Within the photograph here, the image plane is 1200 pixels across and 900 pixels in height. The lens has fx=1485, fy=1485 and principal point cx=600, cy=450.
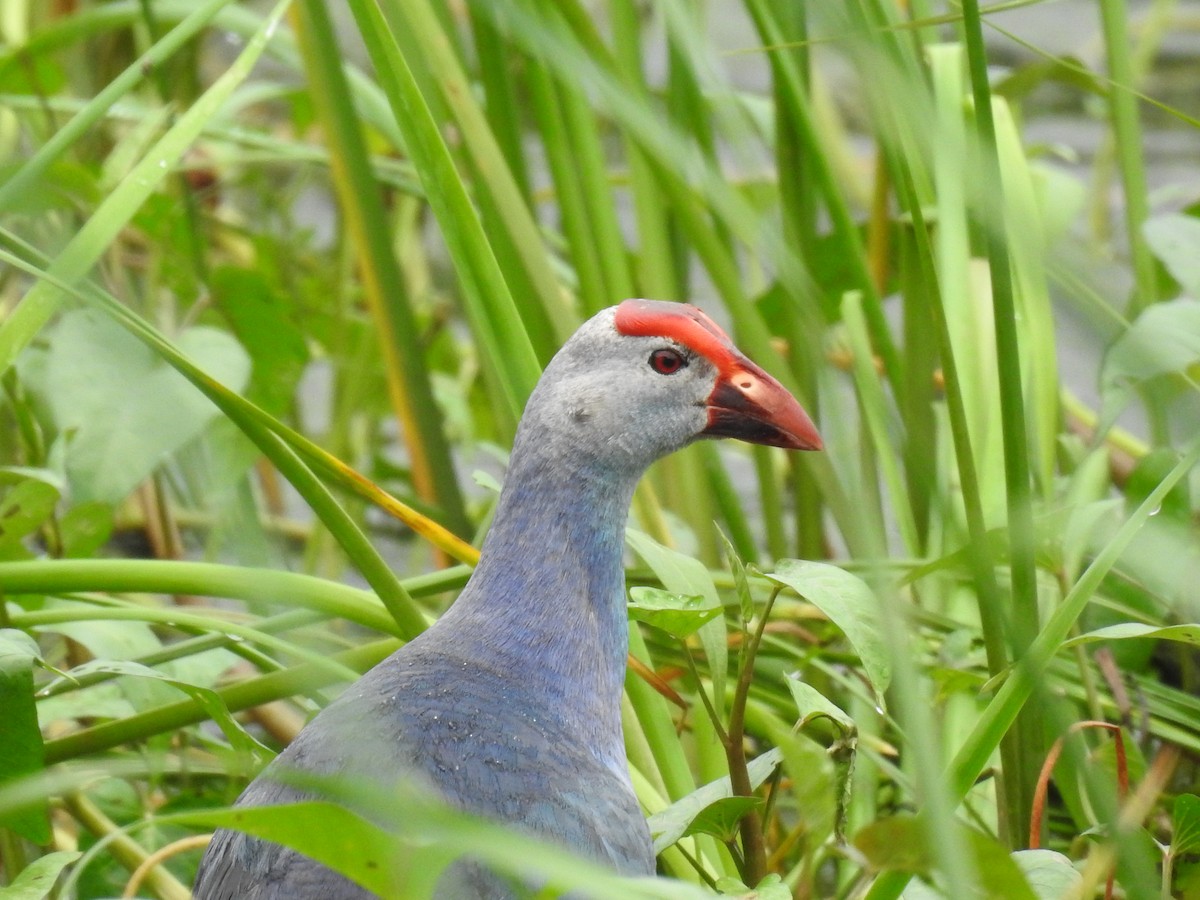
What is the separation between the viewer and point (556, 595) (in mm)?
1205

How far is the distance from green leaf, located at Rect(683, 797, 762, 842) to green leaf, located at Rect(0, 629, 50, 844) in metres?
0.45

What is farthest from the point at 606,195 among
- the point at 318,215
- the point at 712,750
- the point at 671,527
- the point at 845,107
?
the point at 845,107

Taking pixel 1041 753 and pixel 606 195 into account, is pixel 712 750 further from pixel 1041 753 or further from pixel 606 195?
pixel 606 195

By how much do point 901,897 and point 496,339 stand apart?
0.55m

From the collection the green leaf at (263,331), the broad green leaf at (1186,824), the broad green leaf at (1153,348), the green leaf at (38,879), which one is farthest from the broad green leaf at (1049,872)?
the green leaf at (263,331)

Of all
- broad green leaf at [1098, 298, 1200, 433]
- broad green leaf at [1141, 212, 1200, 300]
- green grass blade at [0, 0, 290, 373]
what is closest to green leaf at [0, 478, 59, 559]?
green grass blade at [0, 0, 290, 373]

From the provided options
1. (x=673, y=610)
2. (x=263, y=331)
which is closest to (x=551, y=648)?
(x=673, y=610)

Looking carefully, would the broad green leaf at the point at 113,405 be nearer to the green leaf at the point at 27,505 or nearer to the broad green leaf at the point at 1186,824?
the green leaf at the point at 27,505

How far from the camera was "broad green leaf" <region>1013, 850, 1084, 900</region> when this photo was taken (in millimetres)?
963

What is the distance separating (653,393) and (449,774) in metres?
0.42

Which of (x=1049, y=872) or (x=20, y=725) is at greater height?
(x=20, y=725)

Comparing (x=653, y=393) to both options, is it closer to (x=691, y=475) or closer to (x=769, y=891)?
(x=769, y=891)

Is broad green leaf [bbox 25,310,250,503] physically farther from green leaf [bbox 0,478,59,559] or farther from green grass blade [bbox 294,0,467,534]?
green grass blade [bbox 294,0,467,534]

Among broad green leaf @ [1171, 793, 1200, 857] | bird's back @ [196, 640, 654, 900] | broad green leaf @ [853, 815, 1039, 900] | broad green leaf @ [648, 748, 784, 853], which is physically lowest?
broad green leaf @ [1171, 793, 1200, 857]
